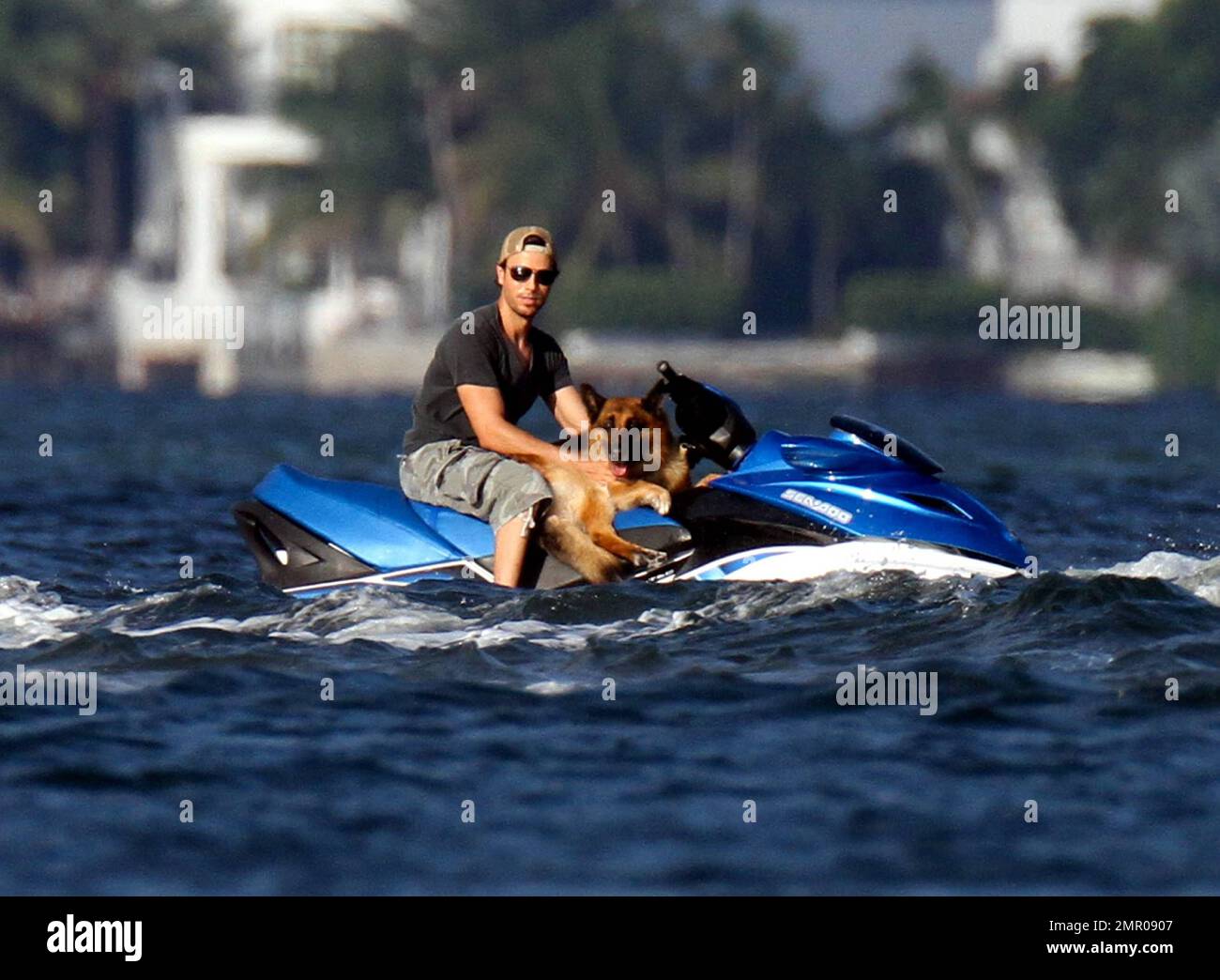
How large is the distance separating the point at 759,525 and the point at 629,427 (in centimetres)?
92

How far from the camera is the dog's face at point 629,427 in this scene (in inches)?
414

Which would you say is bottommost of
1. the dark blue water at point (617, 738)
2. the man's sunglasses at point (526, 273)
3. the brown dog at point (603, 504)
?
the dark blue water at point (617, 738)

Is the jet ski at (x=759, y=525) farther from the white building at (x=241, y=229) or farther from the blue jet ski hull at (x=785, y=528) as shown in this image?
the white building at (x=241, y=229)

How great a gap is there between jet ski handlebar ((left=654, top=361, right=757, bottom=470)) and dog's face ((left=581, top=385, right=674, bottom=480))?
0.32m

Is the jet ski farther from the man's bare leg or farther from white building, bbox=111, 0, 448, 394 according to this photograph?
white building, bbox=111, 0, 448, 394

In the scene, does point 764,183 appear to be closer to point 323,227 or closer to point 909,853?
point 323,227

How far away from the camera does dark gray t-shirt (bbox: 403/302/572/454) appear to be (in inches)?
435

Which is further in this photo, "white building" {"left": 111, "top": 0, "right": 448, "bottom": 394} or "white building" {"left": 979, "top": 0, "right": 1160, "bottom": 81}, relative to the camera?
"white building" {"left": 979, "top": 0, "right": 1160, "bottom": 81}

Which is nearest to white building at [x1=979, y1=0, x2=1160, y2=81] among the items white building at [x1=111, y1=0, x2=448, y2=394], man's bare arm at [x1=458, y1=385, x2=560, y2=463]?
white building at [x1=111, y1=0, x2=448, y2=394]

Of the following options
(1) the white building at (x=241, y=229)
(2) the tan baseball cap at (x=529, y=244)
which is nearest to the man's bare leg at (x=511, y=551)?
(2) the tan baseball cap at (x=529, y=244)

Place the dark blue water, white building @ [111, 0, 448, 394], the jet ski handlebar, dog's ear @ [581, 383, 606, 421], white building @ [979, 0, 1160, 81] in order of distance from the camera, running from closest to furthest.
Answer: the dark blue water < dog's ear @ [581, 383, 606, 421] < the jet ski handlebar < white building @ [111, 0, 448, 394] < white building @ [979, 0, 1160, 81]

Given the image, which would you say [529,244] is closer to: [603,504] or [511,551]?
[603,504]

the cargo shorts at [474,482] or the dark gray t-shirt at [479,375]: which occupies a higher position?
the dark gray t-shirt at [479,375]

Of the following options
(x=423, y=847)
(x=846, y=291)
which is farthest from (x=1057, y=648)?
(x=846, y=291)
